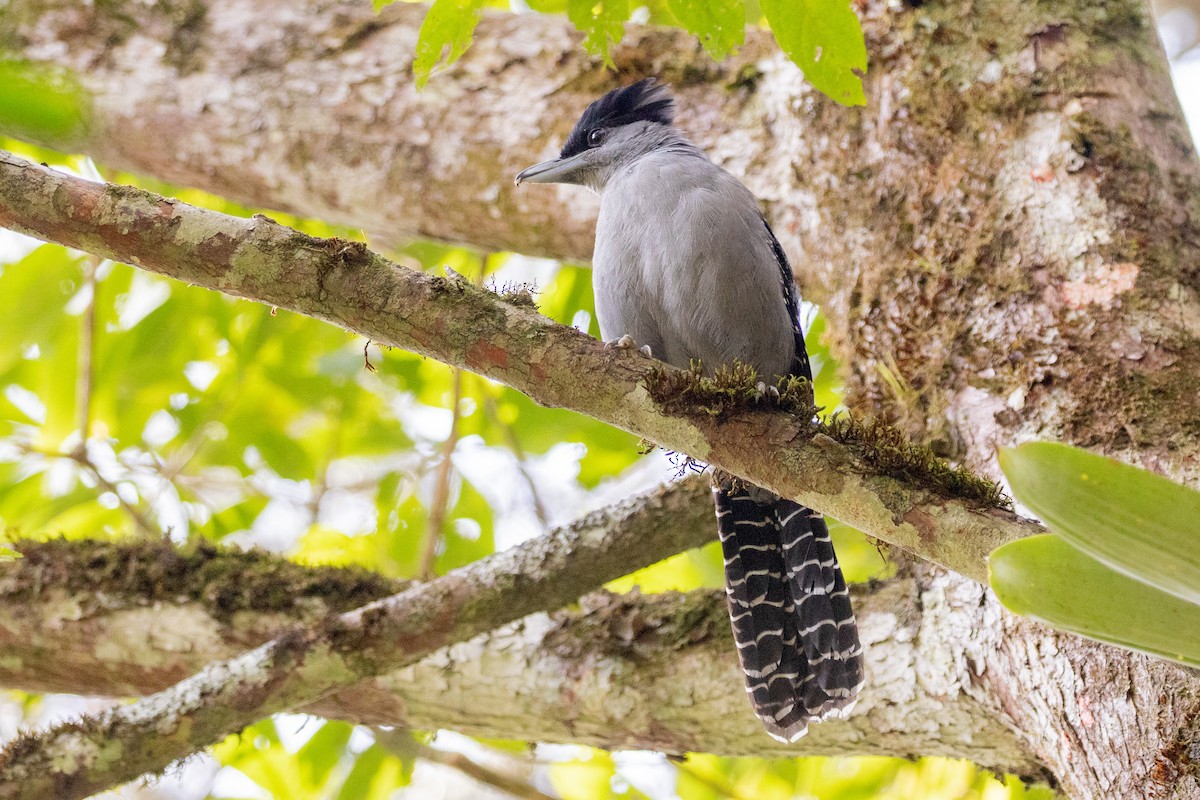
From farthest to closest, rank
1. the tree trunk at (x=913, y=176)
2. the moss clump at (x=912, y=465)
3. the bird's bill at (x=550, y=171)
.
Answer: the bird's bill at (x=550, y=171) < the tree trunk at (x=913, y=176) < the moss clump at (x=912, y=465)

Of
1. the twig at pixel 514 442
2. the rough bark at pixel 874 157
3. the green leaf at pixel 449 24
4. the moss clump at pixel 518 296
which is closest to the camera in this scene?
the moss clump at pixel 518 296

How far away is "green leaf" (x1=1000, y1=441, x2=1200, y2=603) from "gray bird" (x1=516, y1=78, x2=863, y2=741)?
1.66m

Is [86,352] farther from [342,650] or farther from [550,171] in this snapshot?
[342,650]

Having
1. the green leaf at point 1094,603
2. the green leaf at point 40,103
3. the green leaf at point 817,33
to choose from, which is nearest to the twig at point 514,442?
the green leaf at point 40,103

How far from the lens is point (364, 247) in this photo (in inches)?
96.3

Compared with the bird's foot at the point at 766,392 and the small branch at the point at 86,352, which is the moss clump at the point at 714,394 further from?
the small branch at the point at 86,352

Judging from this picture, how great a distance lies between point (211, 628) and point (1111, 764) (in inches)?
115

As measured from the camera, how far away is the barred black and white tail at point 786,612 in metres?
3.17

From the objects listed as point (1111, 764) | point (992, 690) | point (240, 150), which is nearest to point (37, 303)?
point (240, 150)

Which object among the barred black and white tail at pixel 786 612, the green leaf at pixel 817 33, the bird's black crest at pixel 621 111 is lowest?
the barred black and white tail at pixel 786 612

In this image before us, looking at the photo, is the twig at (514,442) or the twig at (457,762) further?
the twig at (514,442)

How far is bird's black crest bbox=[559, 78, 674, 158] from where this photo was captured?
14.8 feet

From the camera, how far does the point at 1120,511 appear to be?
1.54 metres

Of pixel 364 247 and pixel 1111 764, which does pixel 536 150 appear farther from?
pixel 1111 764
